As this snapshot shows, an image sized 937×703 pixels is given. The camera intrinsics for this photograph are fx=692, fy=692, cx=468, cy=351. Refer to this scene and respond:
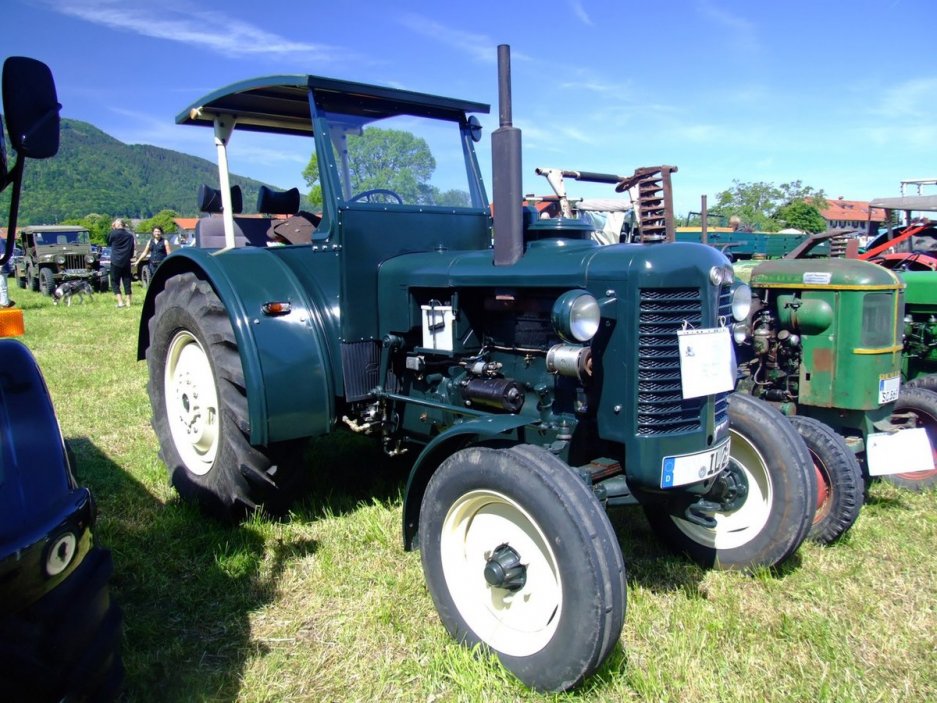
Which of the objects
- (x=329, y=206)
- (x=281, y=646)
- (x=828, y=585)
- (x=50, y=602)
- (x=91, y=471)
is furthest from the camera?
(x=91, y=471)

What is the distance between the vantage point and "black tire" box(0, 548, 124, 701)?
1557mm

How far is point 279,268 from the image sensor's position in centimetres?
350

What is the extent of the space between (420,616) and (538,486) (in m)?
0.94

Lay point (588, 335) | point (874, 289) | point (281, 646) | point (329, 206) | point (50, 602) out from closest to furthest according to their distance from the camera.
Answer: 1. point (50, 602)
2. point (588, 335)
3. point (281, 646)
4. point (329, 206)
5. point (874, 289)

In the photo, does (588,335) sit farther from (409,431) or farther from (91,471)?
(91,471)

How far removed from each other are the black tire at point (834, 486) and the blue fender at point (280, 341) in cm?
244

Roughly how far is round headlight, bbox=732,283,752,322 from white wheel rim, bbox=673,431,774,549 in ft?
2.17

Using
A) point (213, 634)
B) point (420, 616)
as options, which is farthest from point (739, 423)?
point (213, 634)

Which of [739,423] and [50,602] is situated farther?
[739,423]

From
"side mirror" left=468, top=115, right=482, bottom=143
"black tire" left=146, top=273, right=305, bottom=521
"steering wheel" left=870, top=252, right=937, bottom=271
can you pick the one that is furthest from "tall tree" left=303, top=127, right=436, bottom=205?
"steering wheel" left=870, top=252, right=937, bottom=271

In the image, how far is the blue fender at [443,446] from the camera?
251 centimetres

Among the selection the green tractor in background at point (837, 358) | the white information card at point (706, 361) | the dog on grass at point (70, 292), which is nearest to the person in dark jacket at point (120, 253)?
the dog on grass at point (70, 292)

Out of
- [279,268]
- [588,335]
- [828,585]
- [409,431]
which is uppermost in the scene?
[279,268]

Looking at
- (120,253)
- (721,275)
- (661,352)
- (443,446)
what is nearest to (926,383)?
(721,275)
